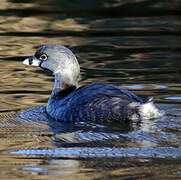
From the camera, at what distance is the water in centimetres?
629

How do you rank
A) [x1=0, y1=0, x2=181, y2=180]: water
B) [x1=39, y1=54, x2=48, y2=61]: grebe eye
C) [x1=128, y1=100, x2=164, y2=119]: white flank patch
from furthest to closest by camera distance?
[x1=39, y1=54, x2=48, y2=61]: grebe eye → [x1=128, y1=100, x2=164, y2=119]: white flank patch → [x1=0, y1=0, x2=181, y2=180]: water

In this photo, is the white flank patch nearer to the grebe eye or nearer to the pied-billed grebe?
the pied-billed grebe

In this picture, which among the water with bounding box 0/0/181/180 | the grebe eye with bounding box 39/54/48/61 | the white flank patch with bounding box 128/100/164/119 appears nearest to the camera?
the water with bounding box 0/0/181/180

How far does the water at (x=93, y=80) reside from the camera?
629cm

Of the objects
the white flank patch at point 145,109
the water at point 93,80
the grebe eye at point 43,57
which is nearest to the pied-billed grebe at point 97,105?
the white flank patch at point 145,109

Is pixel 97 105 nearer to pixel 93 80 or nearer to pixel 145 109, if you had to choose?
pixel 145 109

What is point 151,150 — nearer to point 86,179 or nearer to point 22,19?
point 86,179

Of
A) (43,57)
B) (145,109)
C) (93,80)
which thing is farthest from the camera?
(93,80)

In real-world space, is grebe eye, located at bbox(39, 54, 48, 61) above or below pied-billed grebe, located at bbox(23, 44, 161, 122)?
above

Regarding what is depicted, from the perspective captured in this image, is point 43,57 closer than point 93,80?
Yes

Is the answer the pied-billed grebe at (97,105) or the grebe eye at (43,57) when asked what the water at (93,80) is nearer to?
the pied-billed grebe at (97,105)

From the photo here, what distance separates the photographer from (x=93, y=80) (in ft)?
35.0

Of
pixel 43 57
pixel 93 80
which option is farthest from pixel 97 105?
pixel 93 80

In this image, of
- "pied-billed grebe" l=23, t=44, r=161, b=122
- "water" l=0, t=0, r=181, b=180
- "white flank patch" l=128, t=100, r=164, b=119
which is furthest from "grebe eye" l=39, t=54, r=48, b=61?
"white flank patch" l=128, t=100, r=164, b=119
